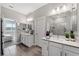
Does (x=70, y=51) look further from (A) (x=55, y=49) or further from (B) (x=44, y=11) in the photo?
(B) (x=44, y=11)

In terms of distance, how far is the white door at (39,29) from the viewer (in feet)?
6.99

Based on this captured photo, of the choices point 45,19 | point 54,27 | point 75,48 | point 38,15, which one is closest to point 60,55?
point 75,48

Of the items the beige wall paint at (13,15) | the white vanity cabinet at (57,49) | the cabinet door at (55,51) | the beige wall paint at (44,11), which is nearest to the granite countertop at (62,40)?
the white vanity cabinet at (57,49)

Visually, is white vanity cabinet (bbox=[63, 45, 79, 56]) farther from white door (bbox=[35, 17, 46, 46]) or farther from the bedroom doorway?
the bedroom doorway

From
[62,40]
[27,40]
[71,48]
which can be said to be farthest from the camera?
[27,40]

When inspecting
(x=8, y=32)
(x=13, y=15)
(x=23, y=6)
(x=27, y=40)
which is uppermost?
(x=23, y=6)

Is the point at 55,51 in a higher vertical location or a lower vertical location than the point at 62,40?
lower

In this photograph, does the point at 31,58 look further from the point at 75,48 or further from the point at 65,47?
the point at 75,48

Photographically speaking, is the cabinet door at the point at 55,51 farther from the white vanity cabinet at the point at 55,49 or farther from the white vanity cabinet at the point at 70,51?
the white vanity cabinet at the point at 70,51

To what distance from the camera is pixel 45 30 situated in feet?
6.97

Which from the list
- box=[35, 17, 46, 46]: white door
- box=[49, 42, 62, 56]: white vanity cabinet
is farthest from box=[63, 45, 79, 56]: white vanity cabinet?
box=[35, 17, 46, 46]: white door

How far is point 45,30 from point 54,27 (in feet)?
0.67

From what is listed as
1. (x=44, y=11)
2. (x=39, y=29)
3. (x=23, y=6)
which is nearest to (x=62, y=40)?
(x=39, y=29)

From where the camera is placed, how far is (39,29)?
215 cm
